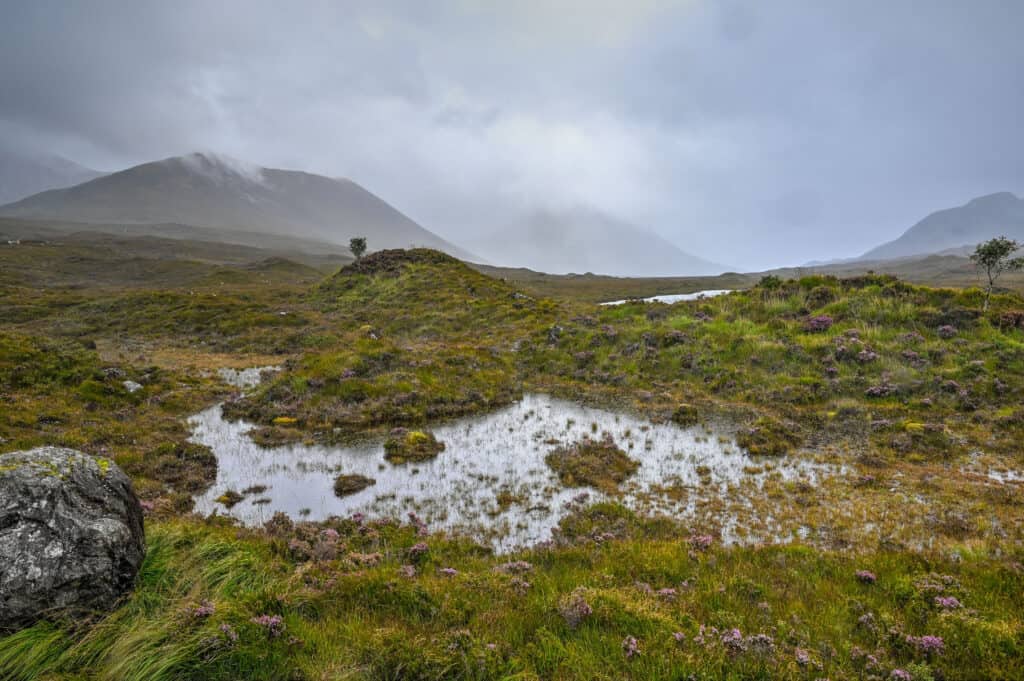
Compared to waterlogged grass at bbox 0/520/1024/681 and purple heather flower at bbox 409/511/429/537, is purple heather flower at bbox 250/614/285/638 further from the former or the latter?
purple heather flower at bbox 409/511/429/537

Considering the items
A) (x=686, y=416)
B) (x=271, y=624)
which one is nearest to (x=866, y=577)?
(x=271, y=624)

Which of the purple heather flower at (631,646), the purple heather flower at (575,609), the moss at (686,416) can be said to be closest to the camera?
the purple heather flower at (631,646)

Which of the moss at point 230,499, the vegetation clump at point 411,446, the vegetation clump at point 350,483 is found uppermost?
the vegetation clump at point 411,446

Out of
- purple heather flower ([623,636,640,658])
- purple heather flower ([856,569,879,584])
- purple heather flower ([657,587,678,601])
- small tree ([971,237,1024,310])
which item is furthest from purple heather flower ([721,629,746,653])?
small tree ([971,237,1024,310])

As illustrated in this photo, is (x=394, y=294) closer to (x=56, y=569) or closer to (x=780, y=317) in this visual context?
(x=780, y=317)

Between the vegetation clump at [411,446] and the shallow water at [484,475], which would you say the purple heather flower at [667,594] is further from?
the vegetation clump at [411,446]

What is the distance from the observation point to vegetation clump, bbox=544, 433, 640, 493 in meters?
12.9

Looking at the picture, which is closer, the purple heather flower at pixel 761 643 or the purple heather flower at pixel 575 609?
the purple heather flower at pixel 761 643

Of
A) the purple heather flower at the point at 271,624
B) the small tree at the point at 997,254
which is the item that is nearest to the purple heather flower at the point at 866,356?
the small tree at the point at 997,254

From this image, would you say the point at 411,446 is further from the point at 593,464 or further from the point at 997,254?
the point at 997,254

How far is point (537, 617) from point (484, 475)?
6790 mm

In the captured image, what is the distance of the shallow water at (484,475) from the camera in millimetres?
11086

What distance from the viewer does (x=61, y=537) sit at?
232 inches

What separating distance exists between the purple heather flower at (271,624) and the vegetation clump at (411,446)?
317 inches
